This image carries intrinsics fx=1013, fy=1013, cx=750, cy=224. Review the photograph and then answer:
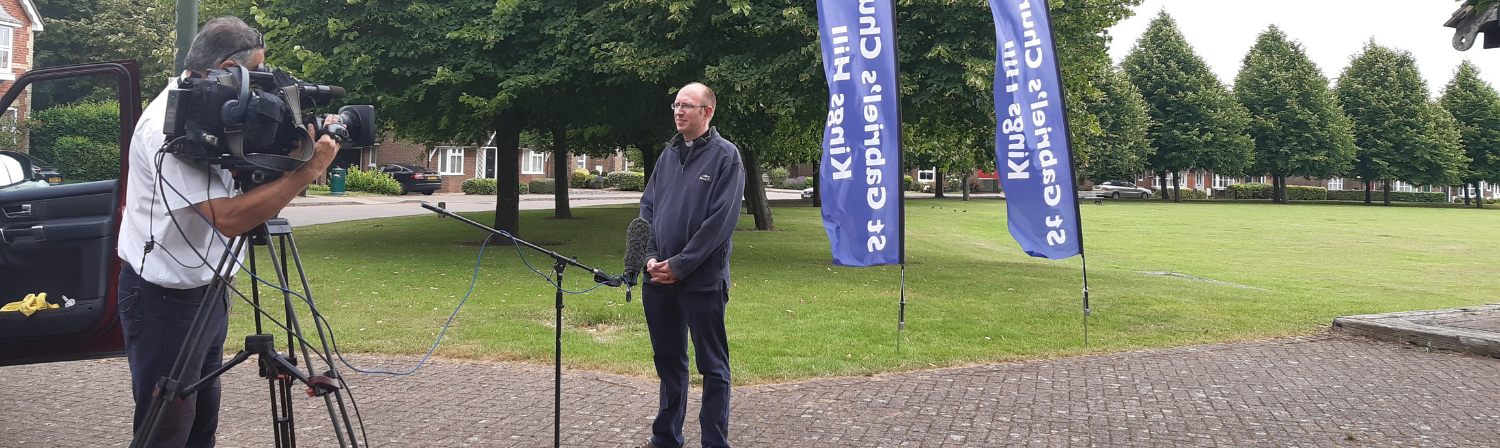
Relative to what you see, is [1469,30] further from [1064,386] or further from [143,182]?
[143,182]

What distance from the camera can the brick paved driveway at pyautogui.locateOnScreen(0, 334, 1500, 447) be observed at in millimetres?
5152

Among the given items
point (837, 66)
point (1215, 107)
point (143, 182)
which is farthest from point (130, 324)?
point (1215, 107)

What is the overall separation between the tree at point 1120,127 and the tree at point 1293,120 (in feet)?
27.7

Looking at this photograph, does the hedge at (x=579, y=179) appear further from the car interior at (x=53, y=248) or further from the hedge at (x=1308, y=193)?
the car interior at (x=53, y=248)

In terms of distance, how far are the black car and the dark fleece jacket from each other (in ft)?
147

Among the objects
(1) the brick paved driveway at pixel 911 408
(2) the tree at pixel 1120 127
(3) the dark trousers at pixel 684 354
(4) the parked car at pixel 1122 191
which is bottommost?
(1) the brick paved driveway at pixel 911 408

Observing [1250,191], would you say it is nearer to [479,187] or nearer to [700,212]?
[479,187]

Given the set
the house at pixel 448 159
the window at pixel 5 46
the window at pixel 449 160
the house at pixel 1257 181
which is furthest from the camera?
the house at pixel 1257 181

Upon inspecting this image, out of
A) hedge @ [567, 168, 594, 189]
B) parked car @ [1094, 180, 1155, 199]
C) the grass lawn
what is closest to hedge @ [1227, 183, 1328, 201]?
parked car @ [1094, 180, 1155, 199]

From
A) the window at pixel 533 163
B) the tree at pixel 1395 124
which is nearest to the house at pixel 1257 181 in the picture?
the tree at pixel 1395 124

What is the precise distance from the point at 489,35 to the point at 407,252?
4046mm

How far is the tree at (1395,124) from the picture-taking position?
198 feet

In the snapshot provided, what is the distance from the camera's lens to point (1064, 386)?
21.8ft

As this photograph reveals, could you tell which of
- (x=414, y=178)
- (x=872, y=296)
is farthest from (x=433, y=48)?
(x=414, y=178)
